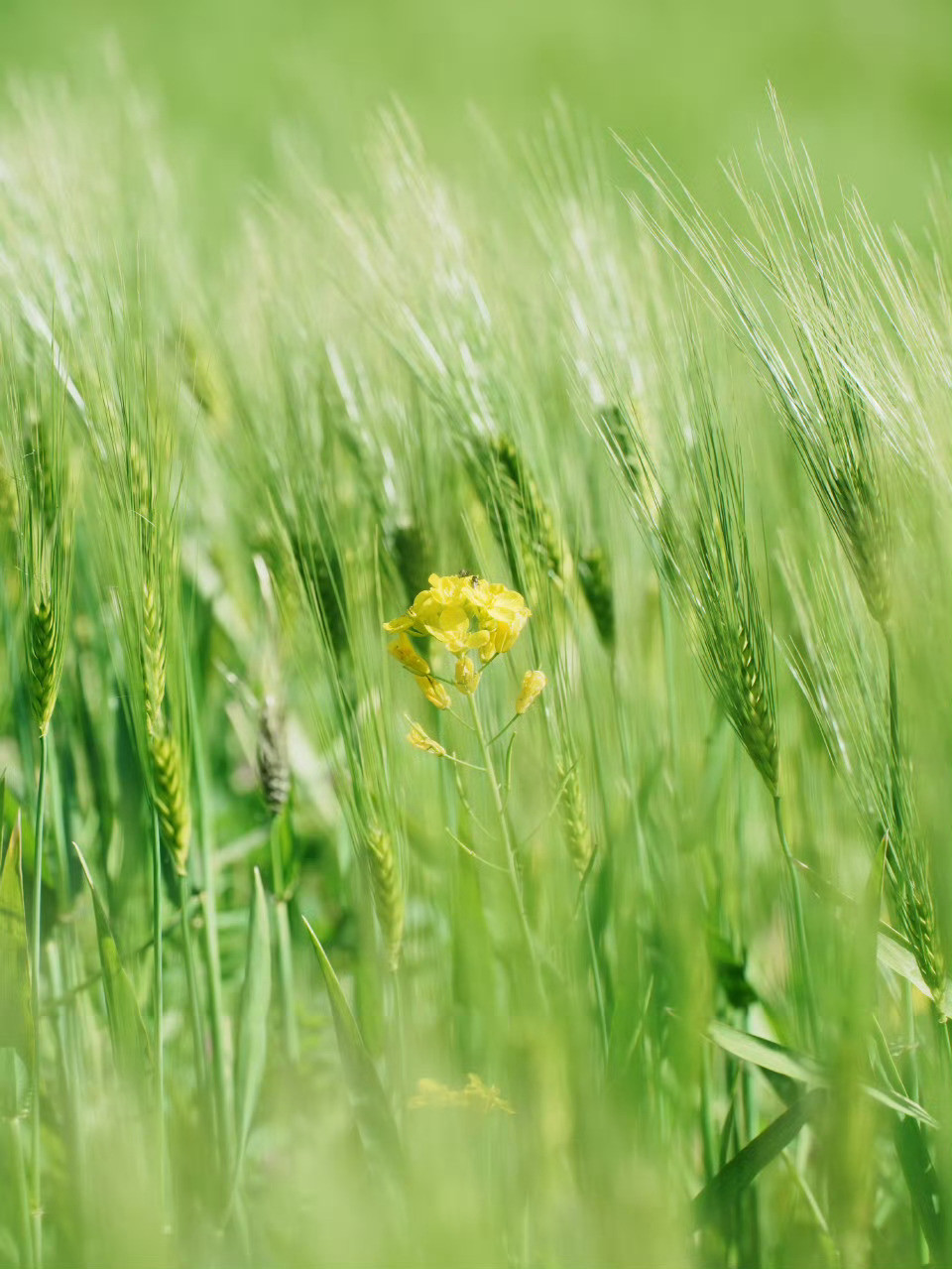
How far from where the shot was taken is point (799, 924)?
1.86ft

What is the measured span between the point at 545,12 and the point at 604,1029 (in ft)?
11.0

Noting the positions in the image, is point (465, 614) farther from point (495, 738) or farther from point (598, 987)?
point (598, 987)

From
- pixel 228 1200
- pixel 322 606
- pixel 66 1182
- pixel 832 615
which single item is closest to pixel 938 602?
pixel 832 615

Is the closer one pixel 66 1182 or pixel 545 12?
pixel 66 1182

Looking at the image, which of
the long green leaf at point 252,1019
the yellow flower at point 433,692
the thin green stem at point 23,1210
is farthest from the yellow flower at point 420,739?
the thin green stem at point 23,1210

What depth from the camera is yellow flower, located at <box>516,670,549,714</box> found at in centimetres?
55

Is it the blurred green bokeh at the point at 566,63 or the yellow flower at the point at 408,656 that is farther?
the blurred green bokeh at the point at 566,63

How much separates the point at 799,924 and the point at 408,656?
0.72 feet

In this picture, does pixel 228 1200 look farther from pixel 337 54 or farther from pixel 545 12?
pixel 545 12

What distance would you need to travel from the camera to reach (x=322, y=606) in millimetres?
658

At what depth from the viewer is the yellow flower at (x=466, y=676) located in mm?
534

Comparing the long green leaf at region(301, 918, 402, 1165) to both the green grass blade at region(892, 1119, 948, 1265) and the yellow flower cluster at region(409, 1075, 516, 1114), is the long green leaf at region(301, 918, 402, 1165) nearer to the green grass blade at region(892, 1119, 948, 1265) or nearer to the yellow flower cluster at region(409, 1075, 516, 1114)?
the yellow flower cluster at region(409, 1075, 516, 1114)

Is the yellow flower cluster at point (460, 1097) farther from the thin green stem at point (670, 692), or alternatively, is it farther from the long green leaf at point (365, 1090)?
the thin green stem at point (670, 692)

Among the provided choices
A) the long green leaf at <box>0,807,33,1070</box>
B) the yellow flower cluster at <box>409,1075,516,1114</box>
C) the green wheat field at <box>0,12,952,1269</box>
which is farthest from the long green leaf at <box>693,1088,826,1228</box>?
the long green leaf at <box>0,807,33,1070</box>
